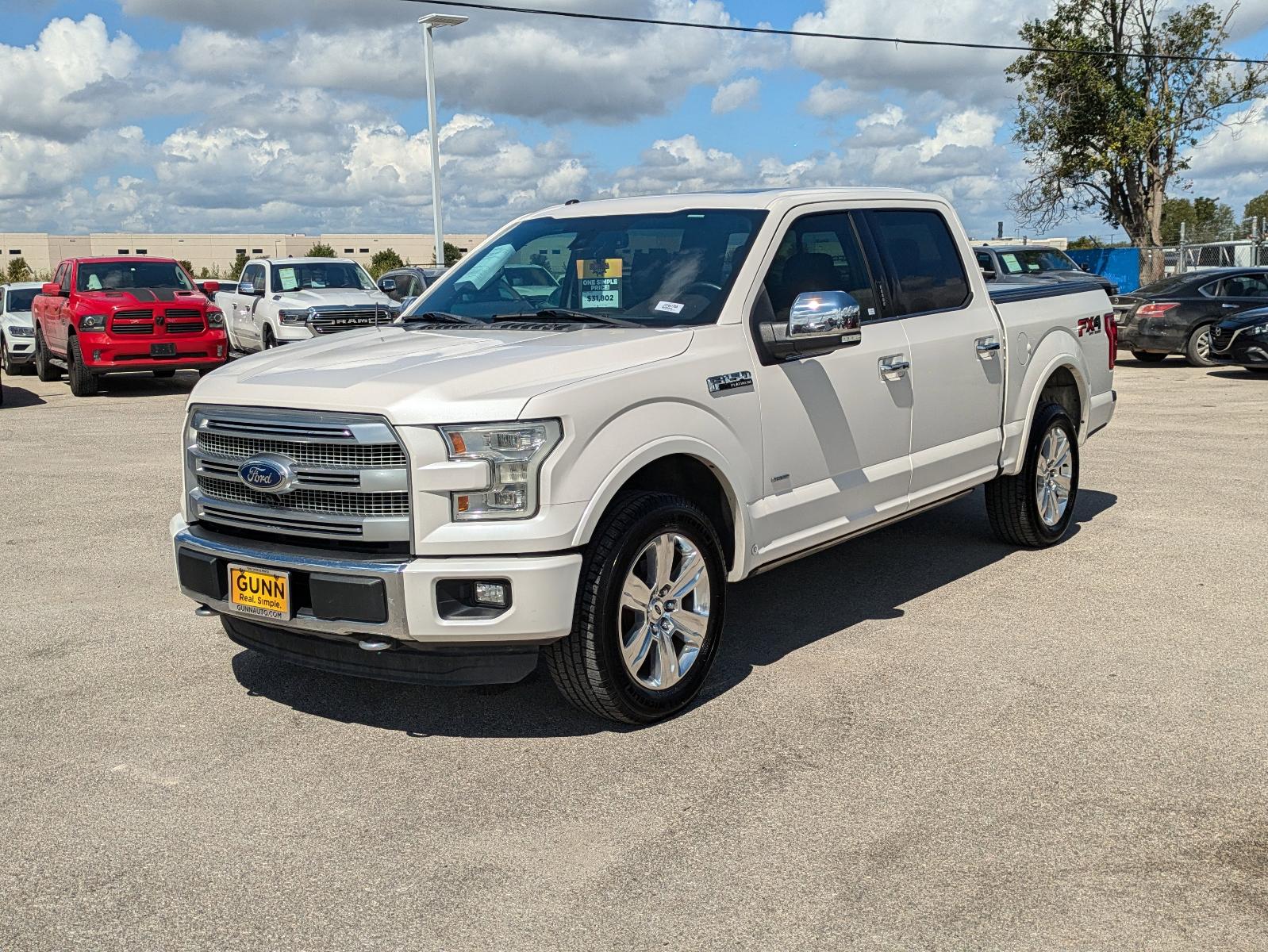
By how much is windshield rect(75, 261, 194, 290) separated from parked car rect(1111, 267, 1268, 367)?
13.7 meters

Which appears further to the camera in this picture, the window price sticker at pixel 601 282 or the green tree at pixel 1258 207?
the green tree at pixel 1258 207

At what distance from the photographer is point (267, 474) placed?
4539mm

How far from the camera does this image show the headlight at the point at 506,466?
4281 mm

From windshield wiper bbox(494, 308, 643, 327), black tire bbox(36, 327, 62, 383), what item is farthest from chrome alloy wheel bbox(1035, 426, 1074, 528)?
black tire bbox(36, 327, 62, 383)

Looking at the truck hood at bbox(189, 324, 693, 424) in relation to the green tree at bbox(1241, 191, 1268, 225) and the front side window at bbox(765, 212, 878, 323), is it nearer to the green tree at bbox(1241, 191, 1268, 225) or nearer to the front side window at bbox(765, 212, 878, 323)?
the front side window at bbox(765, 212, 878, 323)

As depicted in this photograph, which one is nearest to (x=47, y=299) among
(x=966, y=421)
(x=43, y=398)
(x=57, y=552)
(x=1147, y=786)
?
(x=43, y=398)

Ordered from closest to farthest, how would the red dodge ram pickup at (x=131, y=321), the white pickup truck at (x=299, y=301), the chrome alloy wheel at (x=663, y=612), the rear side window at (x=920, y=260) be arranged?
1. the chrome alloy wheel at (x=663, y=612)
2. the rear side window at (x=920, y=260)
3. the red dodge ram pickup at (x=131, y=321)
4. the white pickup truck at (x=299, y=301)

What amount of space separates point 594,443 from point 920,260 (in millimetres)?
2714

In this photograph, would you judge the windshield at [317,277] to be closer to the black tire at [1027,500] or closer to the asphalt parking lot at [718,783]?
the asphalt parking lot at [718,783]

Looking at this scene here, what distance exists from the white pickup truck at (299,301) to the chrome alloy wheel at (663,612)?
1408 centimetres

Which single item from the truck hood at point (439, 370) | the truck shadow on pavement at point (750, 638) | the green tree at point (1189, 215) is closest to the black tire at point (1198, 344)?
the truck shadow on pavement at point (750, 638)

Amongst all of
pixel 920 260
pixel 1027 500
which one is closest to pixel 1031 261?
pixel 1027 500

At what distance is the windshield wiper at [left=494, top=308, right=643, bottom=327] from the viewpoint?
5273 mm

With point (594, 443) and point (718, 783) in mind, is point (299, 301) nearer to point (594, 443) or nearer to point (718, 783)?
point (594, 443)
